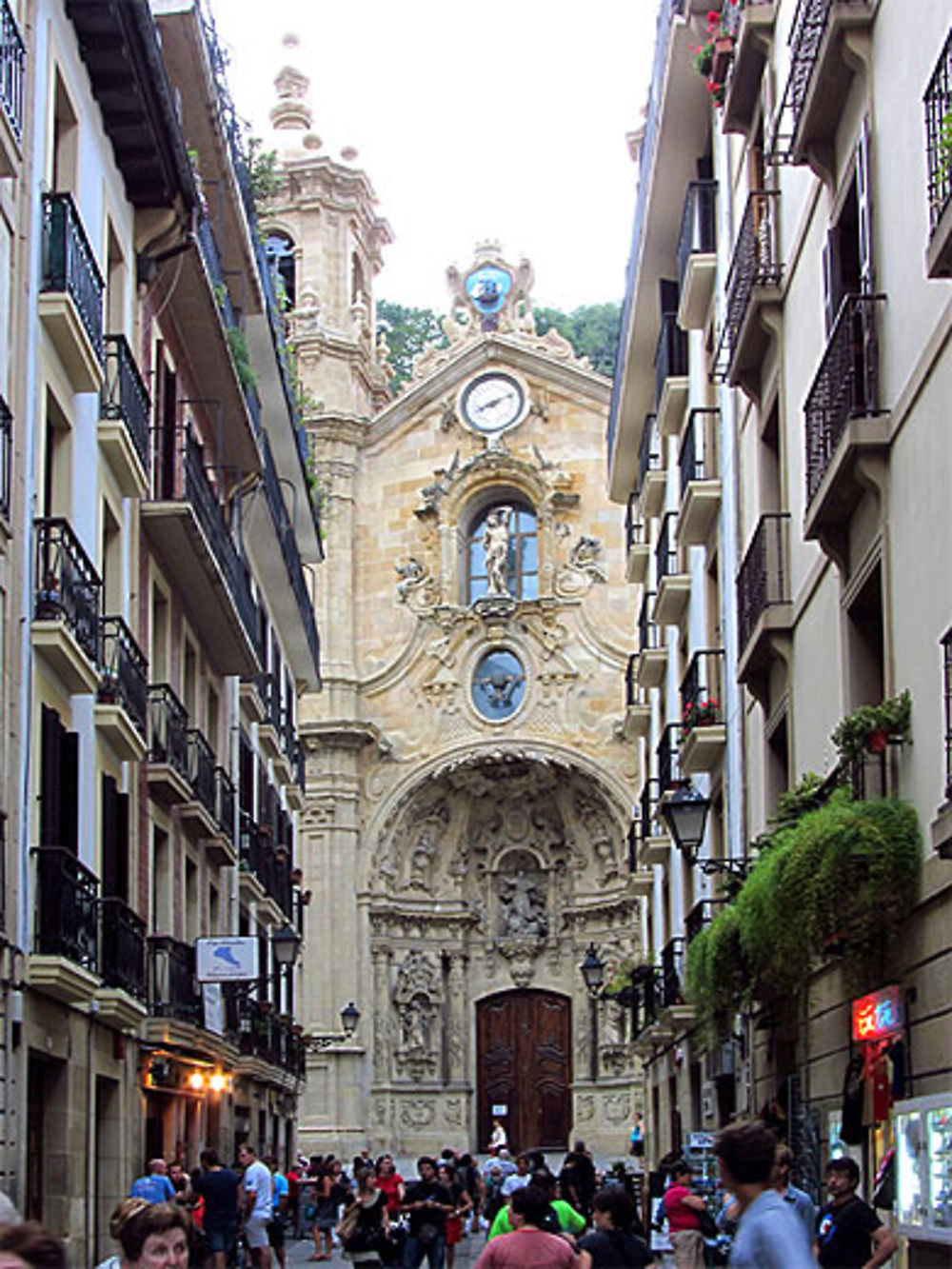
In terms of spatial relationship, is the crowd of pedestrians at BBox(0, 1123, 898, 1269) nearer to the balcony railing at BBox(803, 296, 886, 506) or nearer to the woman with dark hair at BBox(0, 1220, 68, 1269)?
the woman with dark hair at BBox(0, 1220, 68, 1269)

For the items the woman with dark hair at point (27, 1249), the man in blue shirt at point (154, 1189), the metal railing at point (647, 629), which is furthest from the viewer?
the metal railing at point (647, 629)

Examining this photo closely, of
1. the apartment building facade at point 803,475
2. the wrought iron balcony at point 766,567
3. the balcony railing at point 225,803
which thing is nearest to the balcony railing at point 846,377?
the apartment building facade at point 803,475

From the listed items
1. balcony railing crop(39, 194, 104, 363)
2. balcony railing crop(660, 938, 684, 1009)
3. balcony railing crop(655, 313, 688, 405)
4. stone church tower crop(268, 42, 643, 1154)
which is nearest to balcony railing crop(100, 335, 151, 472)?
balcony railing crop(39, 194, 104, 363)

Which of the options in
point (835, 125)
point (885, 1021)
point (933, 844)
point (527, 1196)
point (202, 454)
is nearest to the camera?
point (527, 1196)

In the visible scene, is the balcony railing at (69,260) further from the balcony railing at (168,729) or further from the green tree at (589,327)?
the green tree at (589,327)

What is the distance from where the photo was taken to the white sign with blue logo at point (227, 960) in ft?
80.9

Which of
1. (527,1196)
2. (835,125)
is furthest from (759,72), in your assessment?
(527,1196)

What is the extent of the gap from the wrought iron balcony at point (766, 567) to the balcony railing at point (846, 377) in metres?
3.47

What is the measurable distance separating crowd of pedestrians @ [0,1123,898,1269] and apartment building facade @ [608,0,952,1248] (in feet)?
2.17

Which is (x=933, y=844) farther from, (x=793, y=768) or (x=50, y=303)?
(x=50, y=303)

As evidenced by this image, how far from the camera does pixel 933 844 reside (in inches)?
484

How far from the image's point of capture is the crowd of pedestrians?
631 cm

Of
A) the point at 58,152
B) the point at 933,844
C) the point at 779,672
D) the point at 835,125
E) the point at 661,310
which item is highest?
the point at 661,310

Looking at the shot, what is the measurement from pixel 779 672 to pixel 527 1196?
33.7 feet
